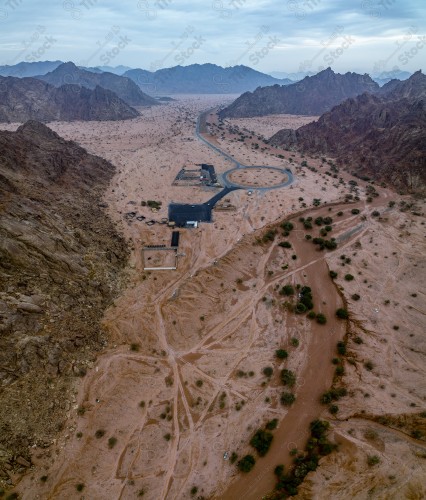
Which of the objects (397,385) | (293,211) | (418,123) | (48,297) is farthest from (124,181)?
(418,123)

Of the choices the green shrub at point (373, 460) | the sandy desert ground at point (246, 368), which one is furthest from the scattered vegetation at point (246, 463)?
the green shrub at point (373, 460)

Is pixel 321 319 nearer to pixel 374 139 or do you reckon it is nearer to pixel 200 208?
pixel 200 208

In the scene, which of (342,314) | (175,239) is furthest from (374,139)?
(342,314)

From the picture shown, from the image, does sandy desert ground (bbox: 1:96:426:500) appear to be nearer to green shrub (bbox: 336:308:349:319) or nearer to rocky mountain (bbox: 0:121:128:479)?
green shrub (bbox: 336:308:349:319)

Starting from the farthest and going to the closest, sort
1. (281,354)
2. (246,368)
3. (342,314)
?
(342,314) → (281,354) → (246,368)

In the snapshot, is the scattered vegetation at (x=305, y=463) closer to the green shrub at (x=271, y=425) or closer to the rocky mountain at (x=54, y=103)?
the green shrub at (x=271, y=425)

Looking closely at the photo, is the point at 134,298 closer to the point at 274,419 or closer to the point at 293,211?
the point at 274,419
